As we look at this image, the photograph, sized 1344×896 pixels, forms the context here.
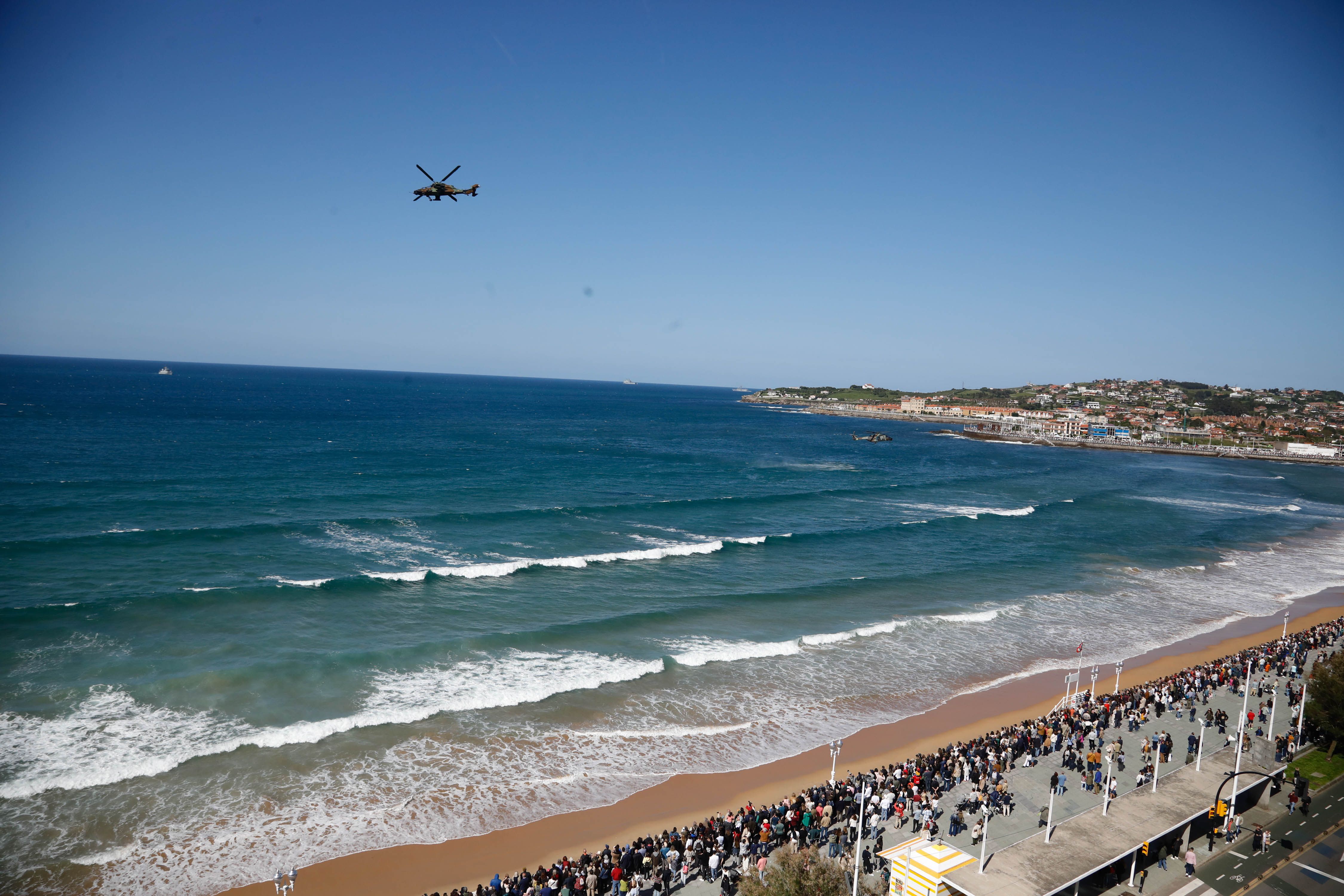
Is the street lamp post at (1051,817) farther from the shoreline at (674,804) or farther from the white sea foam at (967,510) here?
the white sea foam at (967,510)

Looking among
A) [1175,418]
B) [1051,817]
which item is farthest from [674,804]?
[1175,418]

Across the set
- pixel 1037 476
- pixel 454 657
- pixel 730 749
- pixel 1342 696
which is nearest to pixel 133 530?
pixel 454 657

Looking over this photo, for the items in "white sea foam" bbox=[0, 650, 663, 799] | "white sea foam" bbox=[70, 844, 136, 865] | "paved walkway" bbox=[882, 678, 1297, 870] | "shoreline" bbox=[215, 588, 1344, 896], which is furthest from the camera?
"white sea foam" bbox=[0, 650, 663, 799]

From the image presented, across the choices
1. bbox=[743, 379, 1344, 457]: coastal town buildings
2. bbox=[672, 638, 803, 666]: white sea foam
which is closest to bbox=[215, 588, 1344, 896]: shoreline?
bbox=[672, 638, 803, 666]: white sea foam

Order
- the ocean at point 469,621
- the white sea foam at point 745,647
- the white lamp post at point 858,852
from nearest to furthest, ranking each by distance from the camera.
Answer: the white lamp post at point 858,852
the ocean at point 469,621
the white sea foam at point 745,647

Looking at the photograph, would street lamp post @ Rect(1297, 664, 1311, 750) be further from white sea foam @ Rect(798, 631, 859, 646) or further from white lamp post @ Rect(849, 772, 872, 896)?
white sea foam @ Rect(798, 631, 859, 646)

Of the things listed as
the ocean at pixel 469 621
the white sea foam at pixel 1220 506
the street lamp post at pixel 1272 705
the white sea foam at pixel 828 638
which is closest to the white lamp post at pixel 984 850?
the ocean at pixel 469 621
